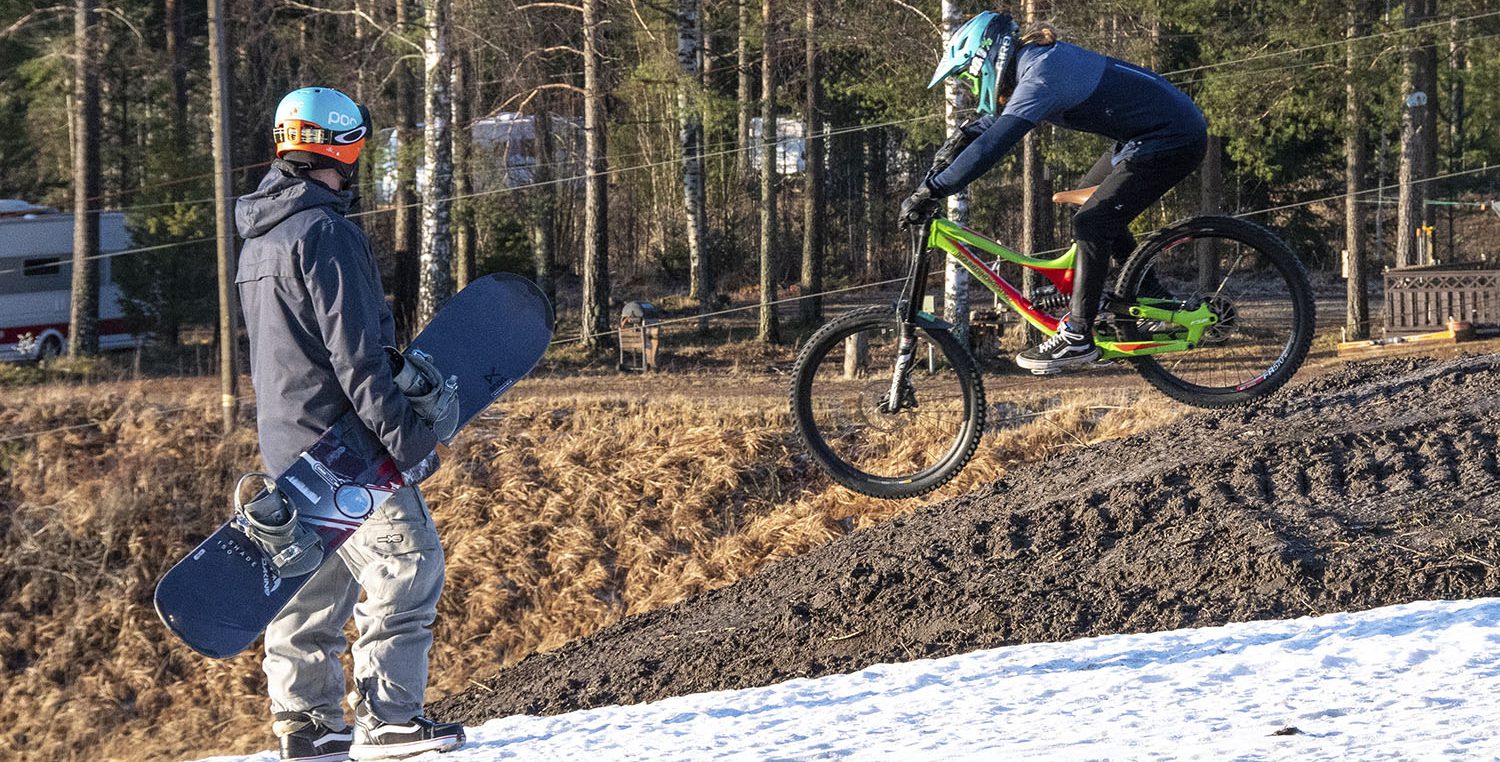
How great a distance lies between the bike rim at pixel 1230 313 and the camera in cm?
655

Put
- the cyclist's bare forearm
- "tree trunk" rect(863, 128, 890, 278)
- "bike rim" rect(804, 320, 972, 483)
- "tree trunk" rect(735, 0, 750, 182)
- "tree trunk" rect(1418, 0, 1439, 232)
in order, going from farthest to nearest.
Answer: "tree trunk" rect(863, 128, 890, 278), "tree trunk" rect(735, 0, 750, 182), "tree trunk" rect(1418, 0, 1439, 232), "bike rim" rect(804, 320, 972, 483), the cyclist's bare forearm

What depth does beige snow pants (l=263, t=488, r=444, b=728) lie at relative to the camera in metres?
4.70

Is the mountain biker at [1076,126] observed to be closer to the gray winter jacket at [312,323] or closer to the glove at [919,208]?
the glove at [919,208]

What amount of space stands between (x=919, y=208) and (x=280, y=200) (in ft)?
8.93

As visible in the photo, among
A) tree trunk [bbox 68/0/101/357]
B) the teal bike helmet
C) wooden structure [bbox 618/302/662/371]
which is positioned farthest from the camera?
tree trunk [bbox 68/0/101/357]

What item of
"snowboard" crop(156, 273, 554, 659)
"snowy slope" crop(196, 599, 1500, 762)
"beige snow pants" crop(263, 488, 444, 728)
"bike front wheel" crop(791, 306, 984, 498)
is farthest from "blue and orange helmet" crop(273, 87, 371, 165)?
"bike front wheel" crop(791, 306, 984, 498)

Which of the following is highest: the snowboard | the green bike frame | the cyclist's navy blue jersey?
the cyclist's navy blue jersey

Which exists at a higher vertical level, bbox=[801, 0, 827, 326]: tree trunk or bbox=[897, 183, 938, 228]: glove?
bbox=[801, 0, 827, 326]: tree trunk

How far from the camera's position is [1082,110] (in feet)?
20.2

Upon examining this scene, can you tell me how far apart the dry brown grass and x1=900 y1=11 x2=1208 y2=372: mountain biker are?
4920mm

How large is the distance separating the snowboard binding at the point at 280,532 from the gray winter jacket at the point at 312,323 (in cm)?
16

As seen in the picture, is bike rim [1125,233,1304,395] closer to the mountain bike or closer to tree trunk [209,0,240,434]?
the mountain bike

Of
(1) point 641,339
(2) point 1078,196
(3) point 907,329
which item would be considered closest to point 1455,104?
(1) point 641,339

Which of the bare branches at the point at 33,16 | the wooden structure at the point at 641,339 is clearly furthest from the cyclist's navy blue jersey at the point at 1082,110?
the bare branches at the point at 33,16
